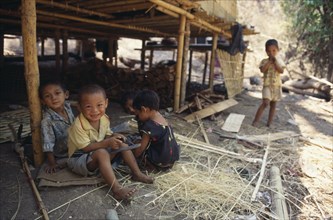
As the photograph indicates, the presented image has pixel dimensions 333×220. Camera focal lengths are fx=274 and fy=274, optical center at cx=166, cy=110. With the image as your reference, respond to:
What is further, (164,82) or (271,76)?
(164,82)

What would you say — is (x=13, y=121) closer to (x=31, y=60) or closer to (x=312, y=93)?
(x=31, y=60)

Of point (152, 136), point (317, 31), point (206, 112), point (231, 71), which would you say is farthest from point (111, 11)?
point (317, 31)

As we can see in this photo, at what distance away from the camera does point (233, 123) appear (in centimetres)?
584

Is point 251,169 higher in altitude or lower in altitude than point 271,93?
lower

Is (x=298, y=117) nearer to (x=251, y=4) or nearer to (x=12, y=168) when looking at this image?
(x=12, y=168)

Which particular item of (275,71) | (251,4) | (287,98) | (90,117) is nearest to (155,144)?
(90,117)

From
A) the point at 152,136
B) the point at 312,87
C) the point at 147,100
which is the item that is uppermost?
the point at 147,100

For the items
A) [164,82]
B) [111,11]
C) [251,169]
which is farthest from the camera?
[164,82]

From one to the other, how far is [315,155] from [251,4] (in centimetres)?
2251

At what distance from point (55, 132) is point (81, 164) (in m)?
0.60

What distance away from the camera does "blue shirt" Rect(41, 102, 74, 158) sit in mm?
2896

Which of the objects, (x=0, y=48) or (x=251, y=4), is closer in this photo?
(x=0, y=48)

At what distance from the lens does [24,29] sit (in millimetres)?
2777

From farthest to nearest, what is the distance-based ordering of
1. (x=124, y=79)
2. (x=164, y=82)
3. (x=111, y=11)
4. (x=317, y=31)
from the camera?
(x=317, y=31) < (x=124, y=79) < (x=164, y=82) < (x=111, y=11)
